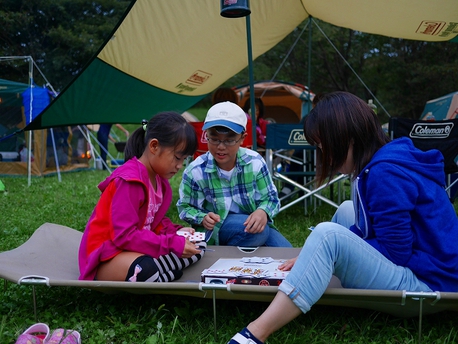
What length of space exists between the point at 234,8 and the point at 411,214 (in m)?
1.82

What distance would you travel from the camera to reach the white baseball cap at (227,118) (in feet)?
7.66

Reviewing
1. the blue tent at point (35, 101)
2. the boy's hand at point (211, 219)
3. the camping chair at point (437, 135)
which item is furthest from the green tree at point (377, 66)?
the boy's hand at point (211, 219)

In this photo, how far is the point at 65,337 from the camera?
1572 mm

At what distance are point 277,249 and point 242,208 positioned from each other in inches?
11.7

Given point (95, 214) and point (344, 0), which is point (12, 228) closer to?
point (95, 214)

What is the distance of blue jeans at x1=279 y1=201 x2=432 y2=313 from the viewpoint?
149cm

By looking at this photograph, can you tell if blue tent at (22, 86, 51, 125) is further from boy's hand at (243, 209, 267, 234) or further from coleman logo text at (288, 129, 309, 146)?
boy's hand at (243, 209, 267, 234)

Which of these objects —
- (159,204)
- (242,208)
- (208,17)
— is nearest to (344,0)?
(208,17)

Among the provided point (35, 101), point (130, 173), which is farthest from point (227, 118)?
point (35, 101)

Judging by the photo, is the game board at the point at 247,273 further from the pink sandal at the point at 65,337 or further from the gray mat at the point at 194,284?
the pink sandal at the point at 65,337

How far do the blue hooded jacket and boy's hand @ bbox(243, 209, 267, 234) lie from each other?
78 cm

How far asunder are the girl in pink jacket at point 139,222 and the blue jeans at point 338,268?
2.04 ft

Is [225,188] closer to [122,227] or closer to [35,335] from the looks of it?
[122,227]

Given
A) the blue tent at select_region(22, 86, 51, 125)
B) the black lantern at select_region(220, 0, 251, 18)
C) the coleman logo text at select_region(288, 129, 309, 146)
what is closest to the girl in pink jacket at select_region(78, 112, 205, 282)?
the black lantern at select_region(220, 0, 251, 18)
